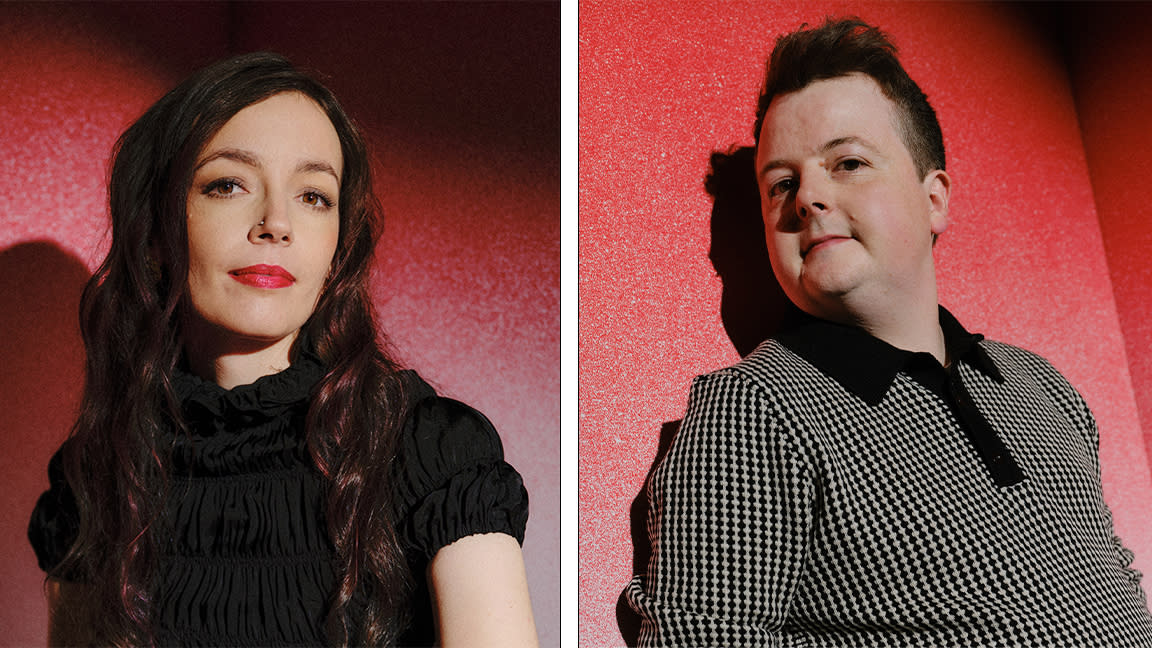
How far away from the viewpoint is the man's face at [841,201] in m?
1.19

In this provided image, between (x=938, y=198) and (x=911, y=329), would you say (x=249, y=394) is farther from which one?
(x=938, y=198)

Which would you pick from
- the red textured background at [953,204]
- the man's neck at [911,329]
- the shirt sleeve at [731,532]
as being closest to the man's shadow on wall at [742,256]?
the red textured background at [953,204]

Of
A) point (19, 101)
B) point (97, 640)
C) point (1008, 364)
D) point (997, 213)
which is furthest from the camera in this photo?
point (997, 213)

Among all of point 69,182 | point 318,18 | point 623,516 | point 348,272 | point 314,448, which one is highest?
point 318,18

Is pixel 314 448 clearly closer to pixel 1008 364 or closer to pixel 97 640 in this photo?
pixel 97 640

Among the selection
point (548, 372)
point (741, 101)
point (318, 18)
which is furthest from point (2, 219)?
point (741, 101)

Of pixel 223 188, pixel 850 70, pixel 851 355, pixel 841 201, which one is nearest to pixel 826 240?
pixel 841 201

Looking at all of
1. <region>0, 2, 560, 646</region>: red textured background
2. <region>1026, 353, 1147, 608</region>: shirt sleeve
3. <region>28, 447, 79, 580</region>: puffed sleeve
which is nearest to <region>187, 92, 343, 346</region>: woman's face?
<region>0, 2, 560, 646</region>: red textured background

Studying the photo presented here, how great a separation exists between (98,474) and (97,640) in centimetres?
19

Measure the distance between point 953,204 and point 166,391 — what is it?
1.36m

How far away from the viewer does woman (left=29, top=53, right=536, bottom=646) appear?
100cm

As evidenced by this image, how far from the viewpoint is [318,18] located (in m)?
1.19

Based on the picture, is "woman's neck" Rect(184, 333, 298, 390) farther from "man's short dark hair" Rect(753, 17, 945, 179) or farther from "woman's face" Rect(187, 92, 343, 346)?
"man's short dark hair" Rect(753, 17, 945, 179)

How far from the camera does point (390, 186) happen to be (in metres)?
1.16
